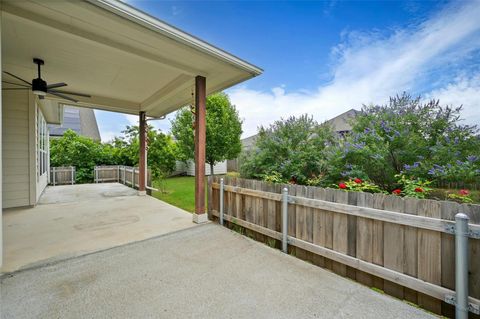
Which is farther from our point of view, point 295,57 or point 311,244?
point 295,57

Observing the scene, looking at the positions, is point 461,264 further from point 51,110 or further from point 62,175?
point 62,175

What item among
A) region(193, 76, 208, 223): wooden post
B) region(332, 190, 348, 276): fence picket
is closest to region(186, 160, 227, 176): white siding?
region(193, 76, 208, 223): wooden post

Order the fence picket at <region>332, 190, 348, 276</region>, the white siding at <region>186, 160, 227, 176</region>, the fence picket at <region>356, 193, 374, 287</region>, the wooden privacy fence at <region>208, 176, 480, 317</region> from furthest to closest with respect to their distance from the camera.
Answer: the white siding at <region>186, 160, 227, 176</region>, the fence picket at <region>332, 190, 348, 276</region>, the fence picket at <region>356, 193, 374, 287</region>, the wooden privacy fence at <region>208, 176, 480, 317</region>

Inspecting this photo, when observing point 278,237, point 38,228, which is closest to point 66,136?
point 38,228

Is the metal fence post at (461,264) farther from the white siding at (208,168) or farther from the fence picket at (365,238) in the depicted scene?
the white siding at (208,168)

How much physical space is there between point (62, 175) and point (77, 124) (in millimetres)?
8285

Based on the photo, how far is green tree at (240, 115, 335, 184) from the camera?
441cm

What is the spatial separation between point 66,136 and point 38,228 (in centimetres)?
935

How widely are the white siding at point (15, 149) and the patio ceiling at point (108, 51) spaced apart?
100 cm

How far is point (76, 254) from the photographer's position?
2949 millimetres

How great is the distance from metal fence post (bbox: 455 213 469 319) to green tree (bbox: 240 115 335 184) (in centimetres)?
259

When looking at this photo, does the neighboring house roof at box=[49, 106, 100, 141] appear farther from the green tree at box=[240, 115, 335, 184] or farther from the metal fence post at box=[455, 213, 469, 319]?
the metal fence post at box=[455, 213, 469, 319]

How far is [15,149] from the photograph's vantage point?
5410 millimetres

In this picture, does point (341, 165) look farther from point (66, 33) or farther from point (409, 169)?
point (66, 33)
